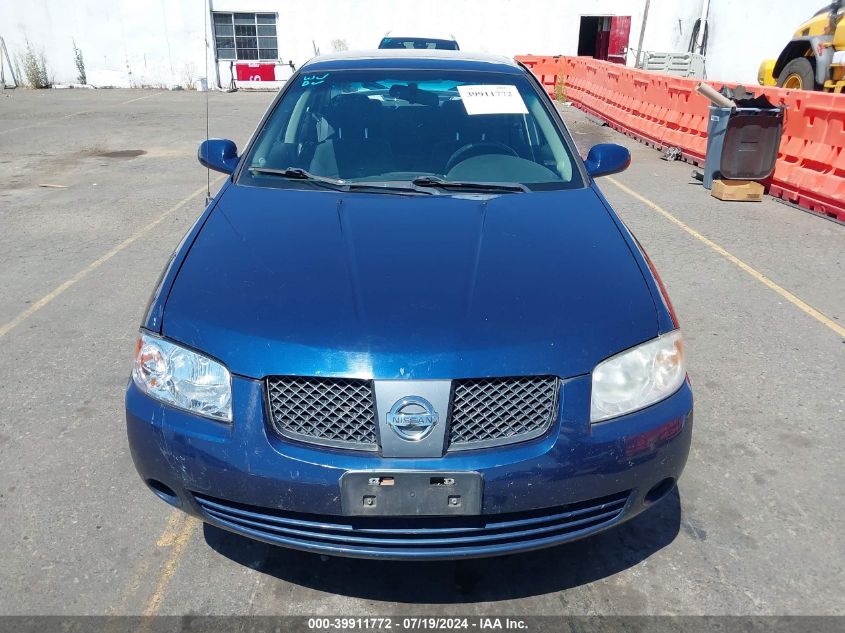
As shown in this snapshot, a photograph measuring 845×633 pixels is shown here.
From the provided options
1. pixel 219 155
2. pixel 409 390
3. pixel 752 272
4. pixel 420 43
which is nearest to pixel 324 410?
pixel 409 390

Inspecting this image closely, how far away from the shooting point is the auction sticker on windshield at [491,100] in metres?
3.79

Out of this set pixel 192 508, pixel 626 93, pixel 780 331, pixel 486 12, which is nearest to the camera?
pixel 192 508

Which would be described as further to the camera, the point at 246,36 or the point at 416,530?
the point at 246,36

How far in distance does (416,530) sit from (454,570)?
0.54 meters

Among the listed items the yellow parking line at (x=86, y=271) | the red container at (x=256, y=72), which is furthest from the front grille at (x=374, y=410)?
the red container at (x=256, y=72)

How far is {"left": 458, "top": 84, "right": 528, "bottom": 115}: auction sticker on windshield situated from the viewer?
3795mm

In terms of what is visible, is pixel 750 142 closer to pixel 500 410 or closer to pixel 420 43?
pixel 420 43

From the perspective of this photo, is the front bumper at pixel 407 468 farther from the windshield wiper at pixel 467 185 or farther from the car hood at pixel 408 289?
the windshield wiper at pixel 467 185

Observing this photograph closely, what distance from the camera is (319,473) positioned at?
2.12 metres

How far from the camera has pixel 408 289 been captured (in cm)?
241

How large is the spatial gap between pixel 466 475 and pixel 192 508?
0.94 m

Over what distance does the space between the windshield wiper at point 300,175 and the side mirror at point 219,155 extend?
0.46m

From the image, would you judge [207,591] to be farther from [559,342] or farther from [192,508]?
[559,342]

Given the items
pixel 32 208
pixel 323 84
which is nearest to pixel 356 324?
pixel 323 84
